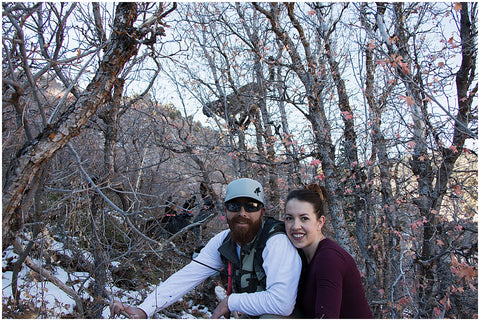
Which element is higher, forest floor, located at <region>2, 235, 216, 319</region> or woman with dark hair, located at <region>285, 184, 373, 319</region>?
woman with dark hair, located at <region>285, 184, 373, 319</region>

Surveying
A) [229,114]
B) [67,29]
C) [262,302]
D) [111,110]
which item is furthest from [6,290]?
[229,114]

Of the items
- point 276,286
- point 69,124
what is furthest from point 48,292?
point 276,286

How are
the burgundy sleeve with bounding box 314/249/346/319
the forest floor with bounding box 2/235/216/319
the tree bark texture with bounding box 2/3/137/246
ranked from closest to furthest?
the burgundy sleeve with bounding box 314/249/346/319 < the tree bark texture with bounding box 2/3/137/246 < the forest floor with bounding box 2/235/216/319

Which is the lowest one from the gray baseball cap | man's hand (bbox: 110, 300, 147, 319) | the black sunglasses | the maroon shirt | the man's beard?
man's hand (bbox: 110, 300, 147, 319)

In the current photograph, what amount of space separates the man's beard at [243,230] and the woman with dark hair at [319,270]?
0.75 feet

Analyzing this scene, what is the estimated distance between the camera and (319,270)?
1885 millimetres

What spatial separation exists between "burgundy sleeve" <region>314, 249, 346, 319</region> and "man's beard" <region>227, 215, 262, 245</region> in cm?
50

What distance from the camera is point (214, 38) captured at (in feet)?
28.3

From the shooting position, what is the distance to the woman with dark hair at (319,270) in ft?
5.96

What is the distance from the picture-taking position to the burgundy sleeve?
5.87ft

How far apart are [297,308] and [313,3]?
529cm

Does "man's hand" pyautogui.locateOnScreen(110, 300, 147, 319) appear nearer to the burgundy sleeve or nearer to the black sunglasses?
the black sunglasses

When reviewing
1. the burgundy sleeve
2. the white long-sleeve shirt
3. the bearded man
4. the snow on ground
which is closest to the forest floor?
the snow on ground

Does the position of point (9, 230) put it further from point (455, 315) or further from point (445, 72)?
point (455, 315)
